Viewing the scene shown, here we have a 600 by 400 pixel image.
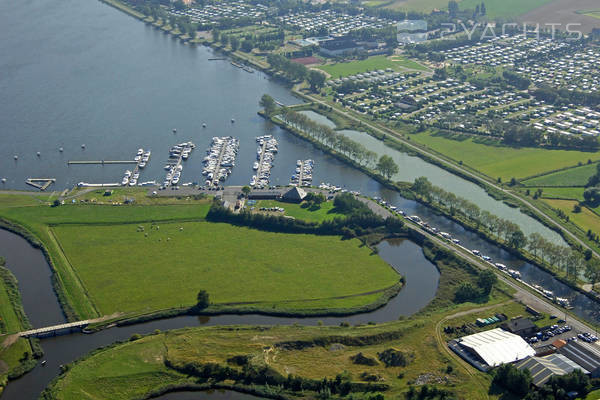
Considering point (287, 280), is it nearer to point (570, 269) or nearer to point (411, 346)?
point (411, 346)

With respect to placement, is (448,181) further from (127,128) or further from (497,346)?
(127,128)

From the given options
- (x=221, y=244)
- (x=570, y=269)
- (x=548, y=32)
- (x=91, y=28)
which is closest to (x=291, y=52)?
(x=91, y=28)

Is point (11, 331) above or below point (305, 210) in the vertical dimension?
below

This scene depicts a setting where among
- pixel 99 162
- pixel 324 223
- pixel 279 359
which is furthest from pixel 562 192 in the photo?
pixel 99 162

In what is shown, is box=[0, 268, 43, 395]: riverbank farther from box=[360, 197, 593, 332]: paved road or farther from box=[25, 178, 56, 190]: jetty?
box=[360, 197, 593, 332]: paved road

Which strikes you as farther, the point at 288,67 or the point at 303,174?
the point at 288,67

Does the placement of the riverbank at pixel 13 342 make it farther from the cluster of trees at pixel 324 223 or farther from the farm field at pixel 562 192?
the farm field at pixel 562 192

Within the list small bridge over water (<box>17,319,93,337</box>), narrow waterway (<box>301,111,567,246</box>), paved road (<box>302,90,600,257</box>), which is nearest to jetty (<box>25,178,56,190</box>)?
small bridge over water (<box>17,319,93,337</box>)
